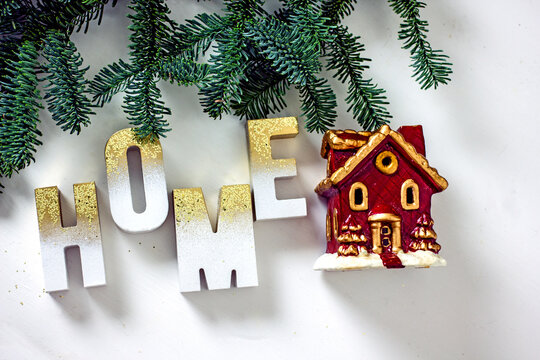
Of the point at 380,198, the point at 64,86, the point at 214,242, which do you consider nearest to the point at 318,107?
the point at 380,198

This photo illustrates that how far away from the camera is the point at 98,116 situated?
88 centimetres

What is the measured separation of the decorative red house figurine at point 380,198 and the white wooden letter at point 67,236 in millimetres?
384

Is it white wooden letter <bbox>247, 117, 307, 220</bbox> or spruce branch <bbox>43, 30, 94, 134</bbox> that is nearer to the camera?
spruce branch <bbox>43, 30, 94, 134</bbox>

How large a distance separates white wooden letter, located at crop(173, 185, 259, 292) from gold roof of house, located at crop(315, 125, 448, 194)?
0.55 feet

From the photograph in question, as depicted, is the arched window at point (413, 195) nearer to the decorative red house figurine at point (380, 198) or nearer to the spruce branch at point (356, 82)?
the decorative red house figurine at point (380, 198)

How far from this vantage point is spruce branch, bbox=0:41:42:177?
2.38 ft

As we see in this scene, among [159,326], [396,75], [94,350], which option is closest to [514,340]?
[396,75]

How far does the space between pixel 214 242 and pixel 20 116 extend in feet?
1.16

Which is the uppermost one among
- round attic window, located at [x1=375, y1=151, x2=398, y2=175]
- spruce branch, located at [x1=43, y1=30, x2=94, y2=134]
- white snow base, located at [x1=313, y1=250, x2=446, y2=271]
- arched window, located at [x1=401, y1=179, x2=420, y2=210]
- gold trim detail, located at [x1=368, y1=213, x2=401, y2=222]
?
spruce branch, located at [x1=43, y1=30, x2=94, y2=134]

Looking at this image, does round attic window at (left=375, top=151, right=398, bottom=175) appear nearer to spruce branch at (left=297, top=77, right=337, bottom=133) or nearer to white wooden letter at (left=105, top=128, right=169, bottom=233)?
spruce branch at (left=297, top=77, right=337, bottom=133)

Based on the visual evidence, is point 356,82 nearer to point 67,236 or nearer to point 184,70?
point 184,70

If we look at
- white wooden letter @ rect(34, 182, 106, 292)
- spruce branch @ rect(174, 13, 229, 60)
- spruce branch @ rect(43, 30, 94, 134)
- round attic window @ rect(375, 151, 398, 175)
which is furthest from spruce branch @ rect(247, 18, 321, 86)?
white wooden letter @ rect(34, 182, 106, 292)

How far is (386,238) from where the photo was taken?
781mm

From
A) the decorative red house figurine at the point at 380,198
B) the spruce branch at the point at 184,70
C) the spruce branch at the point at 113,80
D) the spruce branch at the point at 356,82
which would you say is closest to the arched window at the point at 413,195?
the decorative red house figurine at the point at 380,198
